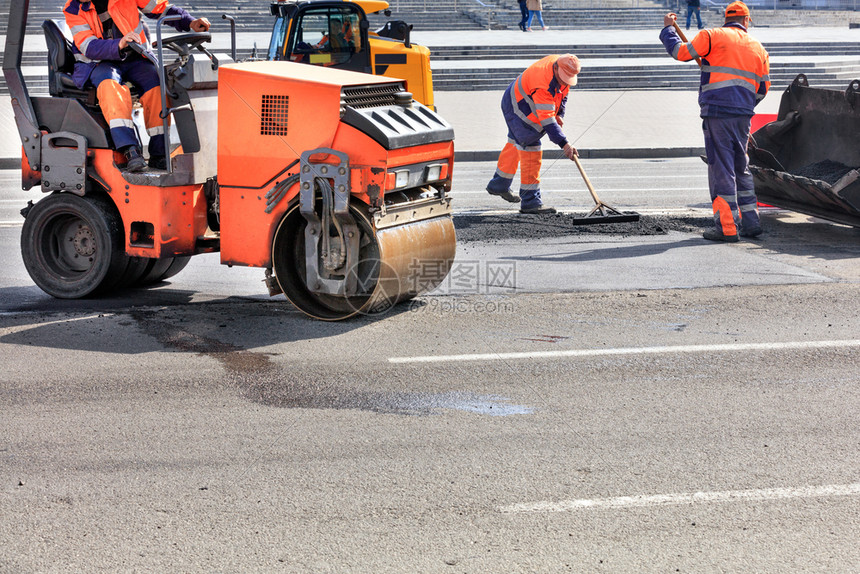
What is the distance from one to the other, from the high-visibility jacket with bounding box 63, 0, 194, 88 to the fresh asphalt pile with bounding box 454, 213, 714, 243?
359cm

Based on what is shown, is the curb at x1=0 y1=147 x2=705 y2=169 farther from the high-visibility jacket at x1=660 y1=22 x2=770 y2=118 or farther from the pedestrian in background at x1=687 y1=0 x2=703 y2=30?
the pedestrian in background at x1=687 y1=0 x2=703 y2=30

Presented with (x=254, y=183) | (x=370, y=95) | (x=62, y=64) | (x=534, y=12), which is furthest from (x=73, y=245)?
(x=534, y=12)

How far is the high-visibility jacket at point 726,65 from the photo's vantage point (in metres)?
8.70

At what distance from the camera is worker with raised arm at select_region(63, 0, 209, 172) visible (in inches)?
251

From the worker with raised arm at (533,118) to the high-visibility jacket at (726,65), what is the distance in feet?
3.75

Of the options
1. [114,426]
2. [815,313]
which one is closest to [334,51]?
[815,313]

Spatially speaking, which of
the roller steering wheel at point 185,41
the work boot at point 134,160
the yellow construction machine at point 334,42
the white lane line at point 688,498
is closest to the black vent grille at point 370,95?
the roller steering wheel at point 185,41

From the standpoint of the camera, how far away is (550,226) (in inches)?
374

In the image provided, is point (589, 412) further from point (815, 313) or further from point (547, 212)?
point (547, 212)

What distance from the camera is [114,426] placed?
177 inches

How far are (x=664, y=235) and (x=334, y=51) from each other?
21.2ft

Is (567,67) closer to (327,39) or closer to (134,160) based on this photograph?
(134,160)

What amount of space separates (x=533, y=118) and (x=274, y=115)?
444 centimetres

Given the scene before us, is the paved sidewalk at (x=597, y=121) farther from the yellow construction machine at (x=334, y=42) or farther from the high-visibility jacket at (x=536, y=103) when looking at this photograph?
the high-visibility jacket at (x=536, y=103)
